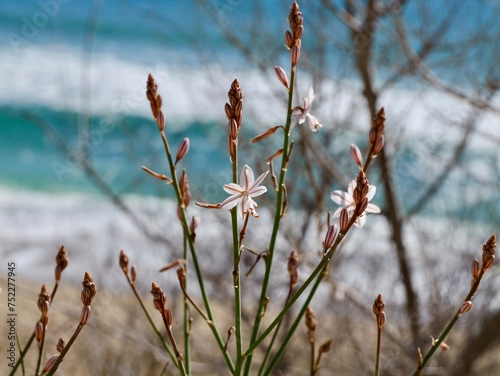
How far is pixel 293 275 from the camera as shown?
101cm

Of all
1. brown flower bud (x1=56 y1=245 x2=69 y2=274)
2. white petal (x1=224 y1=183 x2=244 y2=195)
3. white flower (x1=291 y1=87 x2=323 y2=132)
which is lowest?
brown flower bud (x1=56 y1=245 x2=69 y2=274)

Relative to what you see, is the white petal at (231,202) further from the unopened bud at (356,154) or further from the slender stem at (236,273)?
the unopened bud at (356,154)

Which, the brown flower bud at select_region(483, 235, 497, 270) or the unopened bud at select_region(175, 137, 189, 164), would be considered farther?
the unopened bud at select_region(175, 137, 189, 164)

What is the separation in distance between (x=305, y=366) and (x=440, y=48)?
2.13m

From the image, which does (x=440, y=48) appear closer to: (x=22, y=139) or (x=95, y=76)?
(x=22, y=139)

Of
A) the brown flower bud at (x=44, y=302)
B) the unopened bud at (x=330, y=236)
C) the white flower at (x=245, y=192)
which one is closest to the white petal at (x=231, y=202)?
the white flower at (x=245, y=192)

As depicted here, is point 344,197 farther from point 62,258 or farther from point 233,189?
point 62,258

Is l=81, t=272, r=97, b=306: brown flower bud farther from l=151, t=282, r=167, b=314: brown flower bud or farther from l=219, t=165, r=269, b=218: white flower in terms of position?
l=219, t=165, r=269, b=218: white flower

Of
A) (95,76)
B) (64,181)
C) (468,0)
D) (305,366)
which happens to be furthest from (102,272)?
(95,76)

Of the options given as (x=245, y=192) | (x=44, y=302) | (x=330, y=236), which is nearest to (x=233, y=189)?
(x=245, y=192)

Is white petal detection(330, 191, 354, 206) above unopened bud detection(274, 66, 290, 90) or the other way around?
the other way around

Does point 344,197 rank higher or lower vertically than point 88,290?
higher

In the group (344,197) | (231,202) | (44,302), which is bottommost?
(44,302)

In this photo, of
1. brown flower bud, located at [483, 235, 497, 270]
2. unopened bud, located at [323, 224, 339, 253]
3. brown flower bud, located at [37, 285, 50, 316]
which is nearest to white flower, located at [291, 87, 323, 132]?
unopened bud, located at [323, 224, 339, 253]
